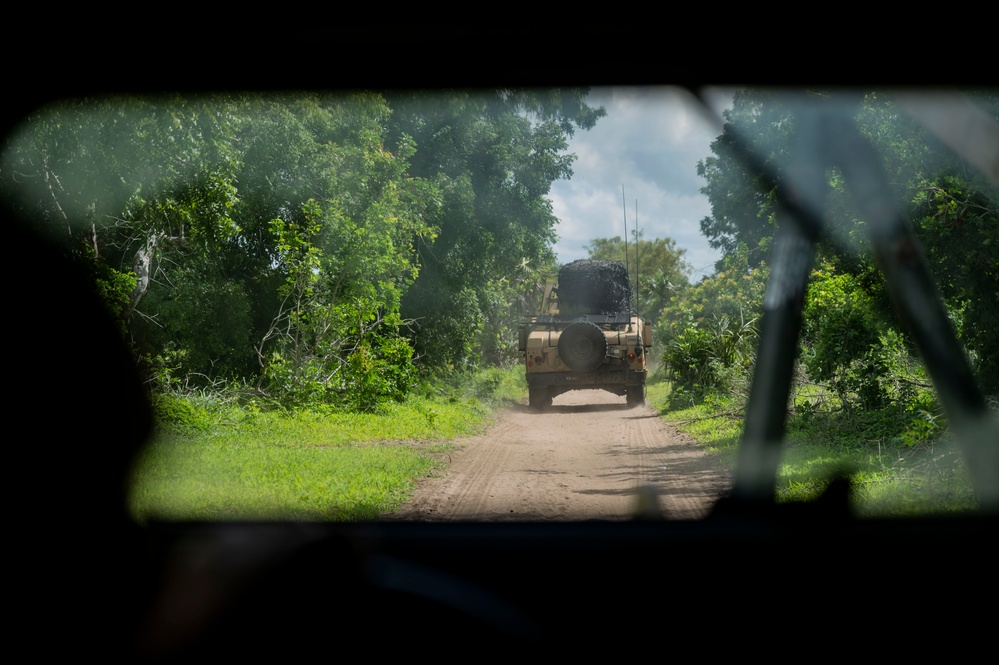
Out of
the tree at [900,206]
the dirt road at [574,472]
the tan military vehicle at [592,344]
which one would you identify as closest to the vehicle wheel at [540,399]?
the tan military vehicle at [592,344]

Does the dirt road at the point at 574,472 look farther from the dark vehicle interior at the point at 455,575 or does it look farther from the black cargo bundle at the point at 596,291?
the black cargo bundle at the point at 596,291

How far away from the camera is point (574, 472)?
6078mm

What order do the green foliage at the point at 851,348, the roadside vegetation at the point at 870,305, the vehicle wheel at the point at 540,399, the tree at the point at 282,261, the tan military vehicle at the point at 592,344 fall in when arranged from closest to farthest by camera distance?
the roadside vegetation at the point at 870,305 → the green foliage at the point at 851,348 → the tree at the point at 282,261 → the tan military vehicle at the point at 592,344 → the vehicle wheel at the point at 540,399

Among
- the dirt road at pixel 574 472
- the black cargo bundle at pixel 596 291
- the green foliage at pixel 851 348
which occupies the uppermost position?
the black cargo bundle at pixel 596 291

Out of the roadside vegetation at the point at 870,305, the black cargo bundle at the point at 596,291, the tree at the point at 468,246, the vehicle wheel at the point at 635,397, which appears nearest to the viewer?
the roadside vegetation at the point at 870,305

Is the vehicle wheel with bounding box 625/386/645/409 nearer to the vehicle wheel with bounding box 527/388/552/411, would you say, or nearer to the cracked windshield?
the cracked windshield

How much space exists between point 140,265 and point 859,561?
11.9 meters

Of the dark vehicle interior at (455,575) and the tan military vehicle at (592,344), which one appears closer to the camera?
the dark vehicle interior at (455,575)

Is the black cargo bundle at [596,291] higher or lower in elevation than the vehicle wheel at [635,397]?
higher

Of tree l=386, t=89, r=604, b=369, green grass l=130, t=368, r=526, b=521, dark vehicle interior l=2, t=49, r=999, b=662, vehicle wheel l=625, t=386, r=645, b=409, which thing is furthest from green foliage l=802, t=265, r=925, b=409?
vehicle wheel l=625, t=386, r=645, b=409

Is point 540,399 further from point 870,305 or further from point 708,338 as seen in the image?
point 870,305

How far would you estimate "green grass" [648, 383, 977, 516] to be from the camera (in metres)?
2.74

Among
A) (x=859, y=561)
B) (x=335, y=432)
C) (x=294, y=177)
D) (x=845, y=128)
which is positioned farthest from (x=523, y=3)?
(x=294, y=177)

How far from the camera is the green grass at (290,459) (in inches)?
125
